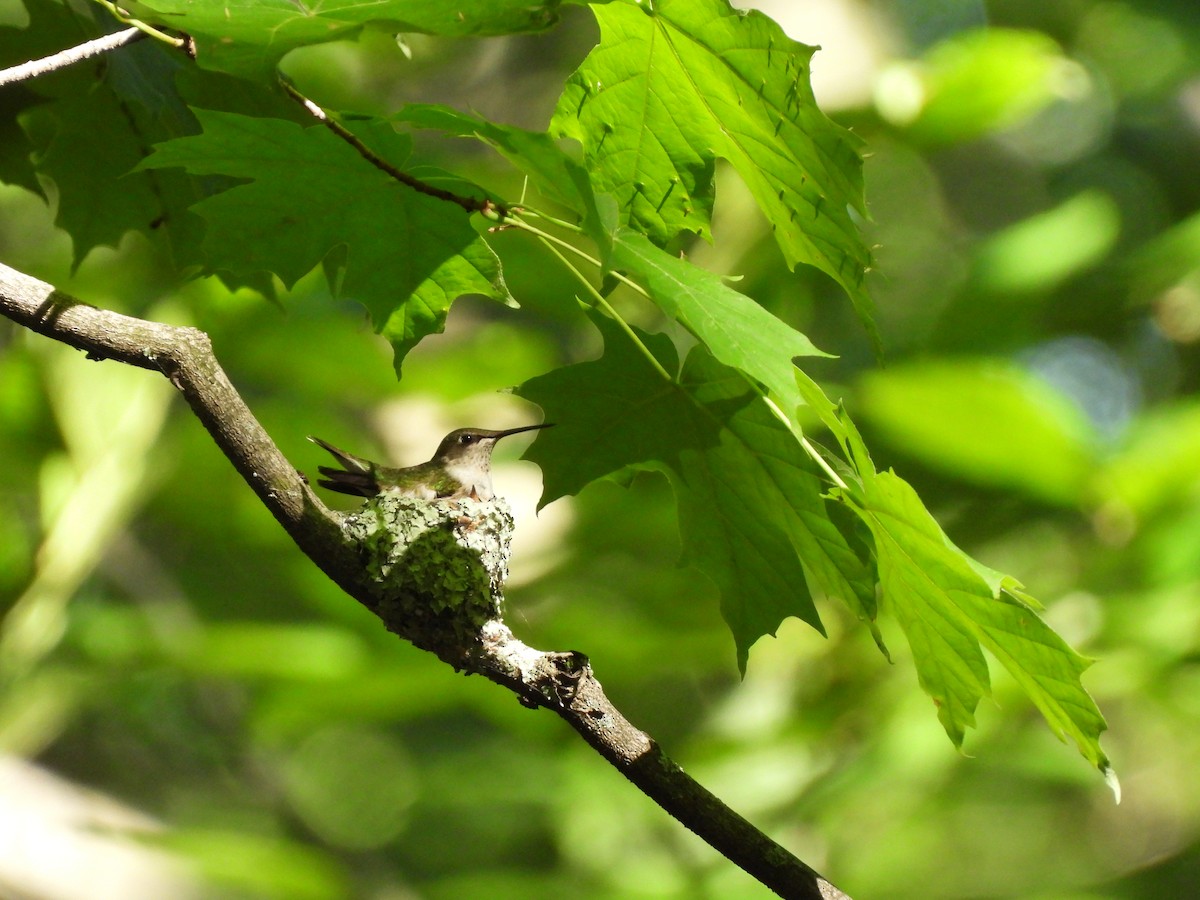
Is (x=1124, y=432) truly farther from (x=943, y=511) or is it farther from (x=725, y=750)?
(x=725, y=750)

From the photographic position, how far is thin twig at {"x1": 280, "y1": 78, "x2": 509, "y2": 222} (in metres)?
1.34

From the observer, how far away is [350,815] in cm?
966

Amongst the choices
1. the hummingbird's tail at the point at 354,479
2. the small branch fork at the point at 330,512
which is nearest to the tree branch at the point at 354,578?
the small branch fork at the point at 330,512

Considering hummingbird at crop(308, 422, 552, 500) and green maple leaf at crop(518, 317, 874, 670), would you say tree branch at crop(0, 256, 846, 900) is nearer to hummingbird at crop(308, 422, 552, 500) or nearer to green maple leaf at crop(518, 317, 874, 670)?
green maple leaf at crop(518, 317, 874, 670)

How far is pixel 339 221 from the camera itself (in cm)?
150

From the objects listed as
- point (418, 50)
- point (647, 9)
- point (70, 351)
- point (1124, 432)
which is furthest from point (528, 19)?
point (418, 50)

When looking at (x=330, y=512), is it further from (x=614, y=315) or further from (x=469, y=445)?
(x=469, y=445)

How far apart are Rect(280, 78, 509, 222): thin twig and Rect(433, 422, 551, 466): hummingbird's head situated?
0.97m

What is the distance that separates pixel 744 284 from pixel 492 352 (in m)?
0.86

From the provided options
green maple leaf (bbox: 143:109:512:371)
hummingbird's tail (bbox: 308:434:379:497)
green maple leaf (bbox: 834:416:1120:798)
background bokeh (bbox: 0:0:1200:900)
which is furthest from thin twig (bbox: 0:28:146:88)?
green maple leaf (bbox: 834:416:1120:798)

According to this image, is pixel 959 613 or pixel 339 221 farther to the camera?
pixel 339 221

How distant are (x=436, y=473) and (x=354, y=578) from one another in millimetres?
785

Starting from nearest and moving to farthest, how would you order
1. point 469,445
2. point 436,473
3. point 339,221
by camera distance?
point 339,221, point 436,473, point 469,445

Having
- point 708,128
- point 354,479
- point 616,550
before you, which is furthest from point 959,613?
point 616,550
